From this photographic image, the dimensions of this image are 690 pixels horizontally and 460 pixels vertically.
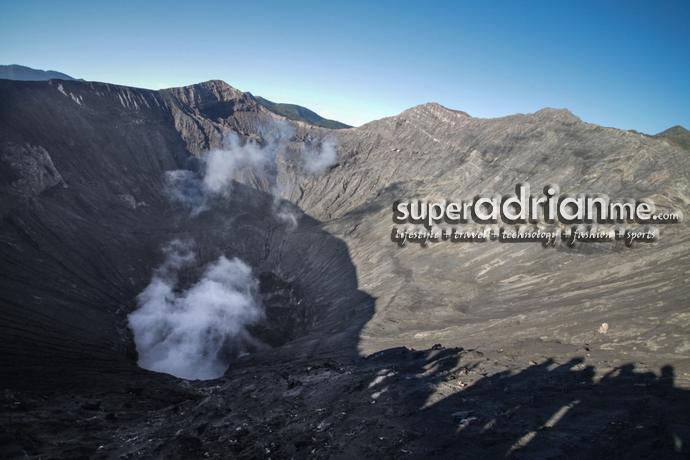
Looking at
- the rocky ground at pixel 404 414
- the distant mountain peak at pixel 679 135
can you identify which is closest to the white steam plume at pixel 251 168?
the rocky ground at pixel 404 414

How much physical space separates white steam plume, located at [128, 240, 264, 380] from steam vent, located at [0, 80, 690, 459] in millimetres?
228

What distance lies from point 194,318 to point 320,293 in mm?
14244

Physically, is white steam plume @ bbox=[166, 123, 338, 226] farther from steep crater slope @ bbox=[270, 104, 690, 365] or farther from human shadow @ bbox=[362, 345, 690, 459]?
human shadow @ bbox=[362, 345, 690, 459]

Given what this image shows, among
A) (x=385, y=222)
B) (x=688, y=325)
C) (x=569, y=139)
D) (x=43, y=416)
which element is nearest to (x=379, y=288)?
(x=385, y=222)

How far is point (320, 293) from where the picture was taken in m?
38.4

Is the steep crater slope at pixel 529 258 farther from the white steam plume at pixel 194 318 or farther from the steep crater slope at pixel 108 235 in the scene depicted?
the white steam plume at pixel 194 318

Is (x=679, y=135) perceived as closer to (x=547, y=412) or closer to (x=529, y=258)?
(x=529, y=258)

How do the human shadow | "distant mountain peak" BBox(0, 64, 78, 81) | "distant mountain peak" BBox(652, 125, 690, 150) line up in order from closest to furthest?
the human shadow < "distant mountain peak" BBox(652, 125, 690, 150) < "distant mountain peak" BBox(0, 64, 78, 81)

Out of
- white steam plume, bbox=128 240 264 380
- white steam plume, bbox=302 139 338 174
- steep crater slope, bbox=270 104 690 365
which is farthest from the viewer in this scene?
white steam plume, bbox=302 139 338 174

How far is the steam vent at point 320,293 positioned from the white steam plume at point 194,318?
0.23 metres

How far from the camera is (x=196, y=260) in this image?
153 feet

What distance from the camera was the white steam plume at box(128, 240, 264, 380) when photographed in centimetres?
3231

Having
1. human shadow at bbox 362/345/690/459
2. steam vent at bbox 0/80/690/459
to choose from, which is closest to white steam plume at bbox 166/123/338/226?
steam vent at bbox 0/80/690/459

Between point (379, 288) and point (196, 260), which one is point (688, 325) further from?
point (196, 260)
